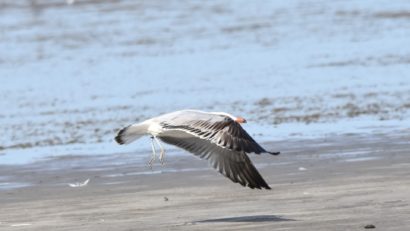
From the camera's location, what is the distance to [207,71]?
27406mm

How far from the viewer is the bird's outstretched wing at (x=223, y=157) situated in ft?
36.3

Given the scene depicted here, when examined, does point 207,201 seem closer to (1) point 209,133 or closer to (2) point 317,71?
(1) point 209,133

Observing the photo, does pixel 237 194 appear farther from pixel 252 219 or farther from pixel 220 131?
pixel 220 131

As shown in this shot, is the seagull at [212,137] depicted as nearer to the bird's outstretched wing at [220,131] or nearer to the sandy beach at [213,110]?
the bird's outstretched wing at [220,131]

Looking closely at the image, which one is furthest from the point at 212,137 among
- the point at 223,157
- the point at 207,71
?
the point at 207,71

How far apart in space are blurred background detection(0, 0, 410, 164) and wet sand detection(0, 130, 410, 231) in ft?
5.38

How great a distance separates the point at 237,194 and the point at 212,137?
2.06 meters

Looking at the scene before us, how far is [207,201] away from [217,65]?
1654 cm

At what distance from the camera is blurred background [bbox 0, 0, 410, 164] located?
19.0m

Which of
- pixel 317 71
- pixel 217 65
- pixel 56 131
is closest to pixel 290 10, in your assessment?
pixel 217 65

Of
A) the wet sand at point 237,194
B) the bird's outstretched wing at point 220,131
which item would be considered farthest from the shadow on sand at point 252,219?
the bird's outstretched wing at point 220,131

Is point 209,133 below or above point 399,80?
above

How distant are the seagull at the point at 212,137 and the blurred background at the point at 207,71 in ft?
19.7

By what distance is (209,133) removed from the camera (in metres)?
10.6
